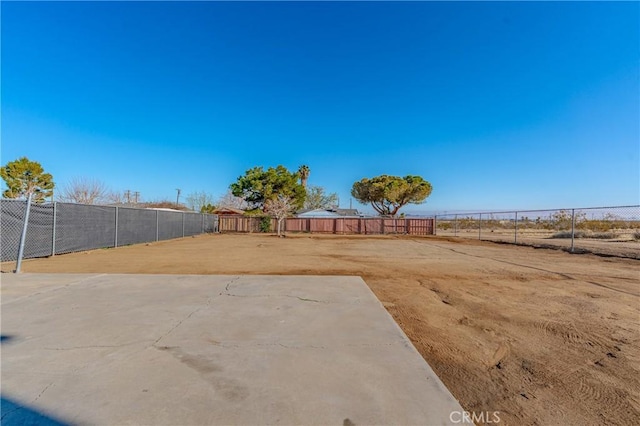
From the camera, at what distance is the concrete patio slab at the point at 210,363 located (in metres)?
1.76

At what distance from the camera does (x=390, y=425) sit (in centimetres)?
166

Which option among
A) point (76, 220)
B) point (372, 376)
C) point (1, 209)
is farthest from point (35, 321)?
point (76, 220)

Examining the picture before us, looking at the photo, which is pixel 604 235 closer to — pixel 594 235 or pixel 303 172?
pixel 594 235

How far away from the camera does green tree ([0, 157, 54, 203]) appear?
23828 millimetres

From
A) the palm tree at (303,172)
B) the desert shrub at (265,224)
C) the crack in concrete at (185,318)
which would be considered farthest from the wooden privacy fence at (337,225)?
the crack in concrete at (185,318)

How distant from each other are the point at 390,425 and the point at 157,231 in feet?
59.4

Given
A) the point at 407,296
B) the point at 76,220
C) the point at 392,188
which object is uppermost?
the point at 392,188

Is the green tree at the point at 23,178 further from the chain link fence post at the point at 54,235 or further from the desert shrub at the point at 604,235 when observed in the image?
the desert shrub at the point at 604,235

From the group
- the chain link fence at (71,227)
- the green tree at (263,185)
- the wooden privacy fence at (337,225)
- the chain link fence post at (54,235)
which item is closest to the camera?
the chain link fence at (71,227)

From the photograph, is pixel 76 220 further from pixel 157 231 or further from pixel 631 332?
pixel 631 332

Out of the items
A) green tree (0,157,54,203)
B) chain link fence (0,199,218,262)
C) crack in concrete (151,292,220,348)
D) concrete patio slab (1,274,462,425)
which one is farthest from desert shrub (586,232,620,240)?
green tree (0,157,54,203)

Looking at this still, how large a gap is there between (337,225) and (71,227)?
22040 millimetres

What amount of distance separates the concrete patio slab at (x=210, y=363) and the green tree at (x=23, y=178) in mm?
27990

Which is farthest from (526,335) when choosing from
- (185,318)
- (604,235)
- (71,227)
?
(604,235)
